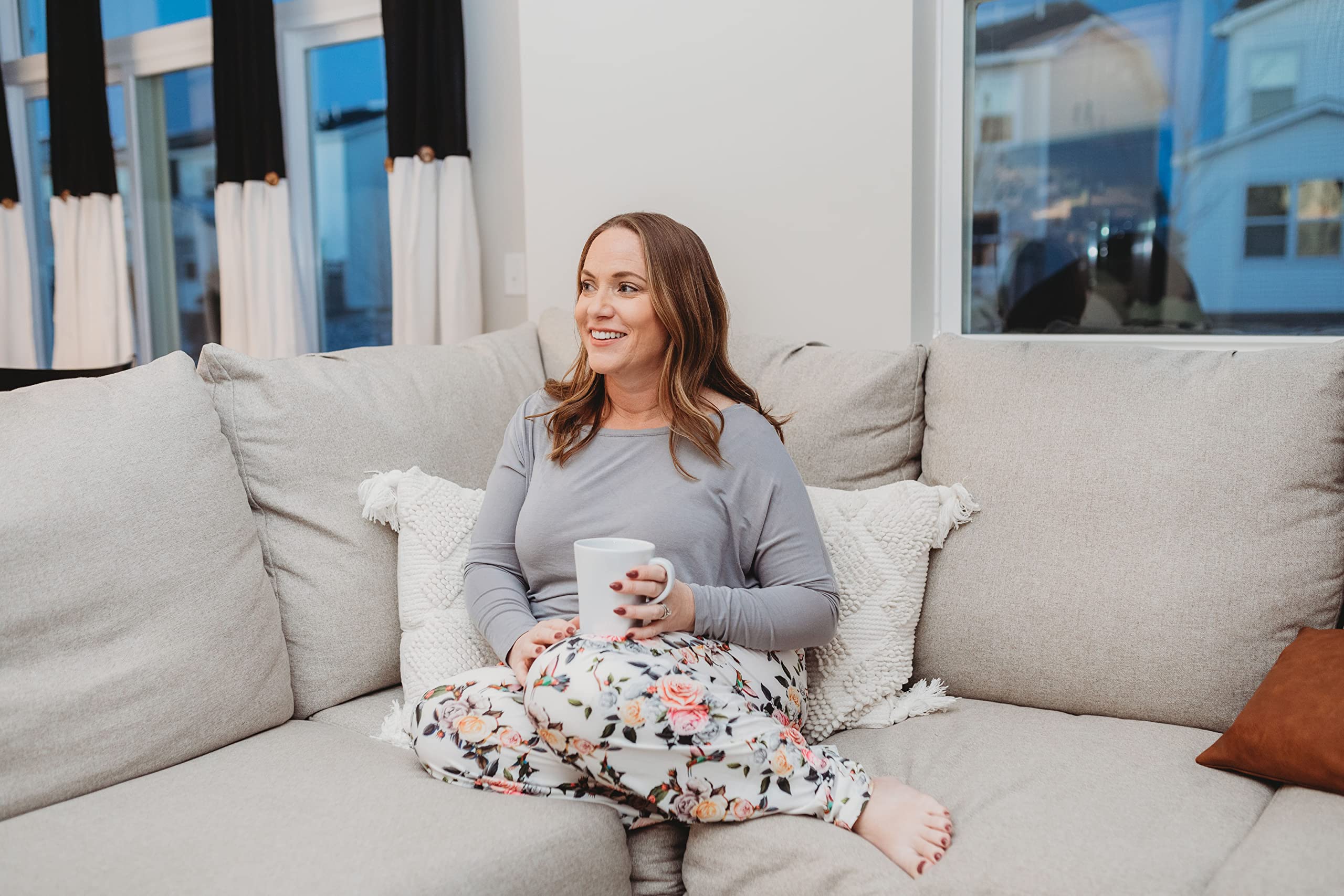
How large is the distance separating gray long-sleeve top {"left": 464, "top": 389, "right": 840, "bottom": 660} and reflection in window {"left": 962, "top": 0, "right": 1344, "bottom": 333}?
3.24 ft

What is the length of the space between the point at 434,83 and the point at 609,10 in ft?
2.15

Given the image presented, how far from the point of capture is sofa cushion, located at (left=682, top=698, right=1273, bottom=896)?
1092 mm

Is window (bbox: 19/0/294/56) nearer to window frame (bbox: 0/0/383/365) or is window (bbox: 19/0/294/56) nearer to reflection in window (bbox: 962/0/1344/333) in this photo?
window frame (bbox: 0/0/383/365)

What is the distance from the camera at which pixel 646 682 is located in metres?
1.20

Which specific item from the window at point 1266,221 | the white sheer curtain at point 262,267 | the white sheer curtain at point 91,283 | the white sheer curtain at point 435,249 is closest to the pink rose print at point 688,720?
the window at point 1266,221

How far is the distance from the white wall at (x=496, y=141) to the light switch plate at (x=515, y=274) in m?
0.01

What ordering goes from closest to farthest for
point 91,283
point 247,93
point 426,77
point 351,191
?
point 426,77, point 247,93, point 351,191, point 91,283

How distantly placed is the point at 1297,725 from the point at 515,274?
2.20 metres

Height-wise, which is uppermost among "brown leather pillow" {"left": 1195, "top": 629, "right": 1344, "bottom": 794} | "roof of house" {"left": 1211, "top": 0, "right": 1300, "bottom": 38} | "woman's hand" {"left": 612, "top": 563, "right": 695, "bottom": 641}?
"roof of house" {"left": 1211, "top": 0, "right": 1300, "bottom": 38}

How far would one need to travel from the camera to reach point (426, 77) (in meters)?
A: 2.73

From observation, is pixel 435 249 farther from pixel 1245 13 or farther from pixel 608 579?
pixel 1245 13

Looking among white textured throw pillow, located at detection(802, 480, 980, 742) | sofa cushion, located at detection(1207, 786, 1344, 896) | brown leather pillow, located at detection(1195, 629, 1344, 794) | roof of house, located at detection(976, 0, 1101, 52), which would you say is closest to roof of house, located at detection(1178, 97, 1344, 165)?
roof of house, located at detection(976, 0, 1101, 52)

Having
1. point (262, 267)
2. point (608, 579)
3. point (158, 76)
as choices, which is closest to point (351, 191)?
point (262, 267)

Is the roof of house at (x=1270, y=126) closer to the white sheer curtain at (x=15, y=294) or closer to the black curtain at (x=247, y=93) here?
the black curtain at (x=247, y=93)
